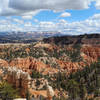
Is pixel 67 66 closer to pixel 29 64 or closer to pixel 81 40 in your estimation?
pixel 29 64

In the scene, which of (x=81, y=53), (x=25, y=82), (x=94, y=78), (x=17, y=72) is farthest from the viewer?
(x=81, y=53)

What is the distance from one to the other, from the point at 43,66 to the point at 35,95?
62473 mm

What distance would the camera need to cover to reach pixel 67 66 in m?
106

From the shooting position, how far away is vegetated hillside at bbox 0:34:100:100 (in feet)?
181

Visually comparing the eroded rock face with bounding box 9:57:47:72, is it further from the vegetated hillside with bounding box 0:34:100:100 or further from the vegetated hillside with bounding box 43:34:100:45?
the vegetated hillside with bounding box 43:34:100:45

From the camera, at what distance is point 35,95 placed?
37781 millimetres

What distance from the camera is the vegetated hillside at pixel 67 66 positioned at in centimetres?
5513

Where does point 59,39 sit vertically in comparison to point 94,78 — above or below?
above

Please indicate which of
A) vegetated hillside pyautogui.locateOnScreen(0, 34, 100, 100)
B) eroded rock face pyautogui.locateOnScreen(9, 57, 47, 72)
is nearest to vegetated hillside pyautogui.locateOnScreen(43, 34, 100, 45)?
vegetated hillside pyautogui.locateOnScreen(0, 34, 100, 100)

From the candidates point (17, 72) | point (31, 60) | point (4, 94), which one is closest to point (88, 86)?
point (17, 72)

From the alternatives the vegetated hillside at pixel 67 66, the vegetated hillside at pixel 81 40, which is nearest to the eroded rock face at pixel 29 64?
the vegetated hillside at pixel 67 66

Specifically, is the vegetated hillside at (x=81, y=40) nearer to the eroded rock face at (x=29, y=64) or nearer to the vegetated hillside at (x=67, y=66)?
the vegetated hillside at (x=67, y=66)

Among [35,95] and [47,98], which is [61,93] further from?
[47,98]

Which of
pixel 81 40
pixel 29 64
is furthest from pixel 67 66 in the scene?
pixel 81 40
